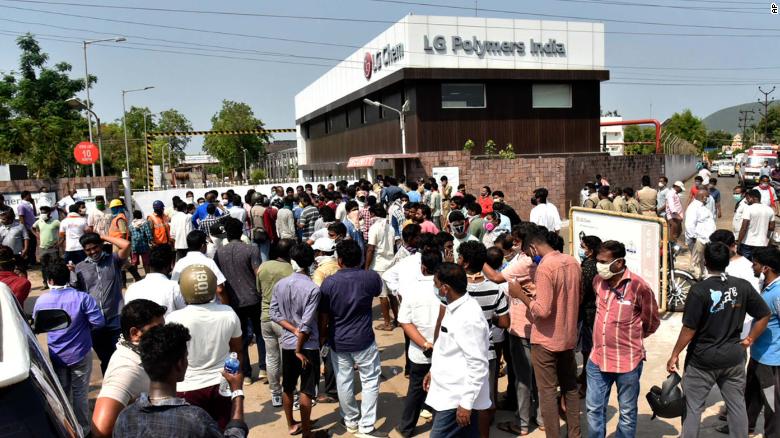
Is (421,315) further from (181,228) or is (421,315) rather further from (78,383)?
(181,228)

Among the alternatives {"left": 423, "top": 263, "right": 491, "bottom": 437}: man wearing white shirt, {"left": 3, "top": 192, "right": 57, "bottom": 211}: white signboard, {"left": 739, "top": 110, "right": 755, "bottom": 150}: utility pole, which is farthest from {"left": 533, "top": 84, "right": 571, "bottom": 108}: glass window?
{"left": 739, "top": 110, "right": 755, "bottom": 150}: utility pole

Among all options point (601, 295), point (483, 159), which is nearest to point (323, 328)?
point (601, 295)

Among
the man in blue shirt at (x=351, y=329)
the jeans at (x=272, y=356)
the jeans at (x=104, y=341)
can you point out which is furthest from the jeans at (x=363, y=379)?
the jeans at (x=104, y=341)

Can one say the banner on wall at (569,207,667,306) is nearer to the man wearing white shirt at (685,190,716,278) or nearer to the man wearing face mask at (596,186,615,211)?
the man wearing face mask at (596,186,615,211)

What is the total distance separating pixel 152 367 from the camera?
257cm

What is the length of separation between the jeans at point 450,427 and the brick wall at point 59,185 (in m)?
17.6

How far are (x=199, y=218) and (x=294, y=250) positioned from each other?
6285mm

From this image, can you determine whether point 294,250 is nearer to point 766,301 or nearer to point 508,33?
→ point 766,301

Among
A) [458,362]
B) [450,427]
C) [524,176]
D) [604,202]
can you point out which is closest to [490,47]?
[524,176]

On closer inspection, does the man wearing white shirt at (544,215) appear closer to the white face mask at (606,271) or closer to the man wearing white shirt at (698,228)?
the man wearing white shirt at (698,228)

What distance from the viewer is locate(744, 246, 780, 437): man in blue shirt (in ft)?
14.7

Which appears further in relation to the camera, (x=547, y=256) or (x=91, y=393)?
(x=91, y=393)

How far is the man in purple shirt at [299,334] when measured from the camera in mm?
4977

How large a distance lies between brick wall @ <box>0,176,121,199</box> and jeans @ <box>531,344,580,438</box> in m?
17.6
